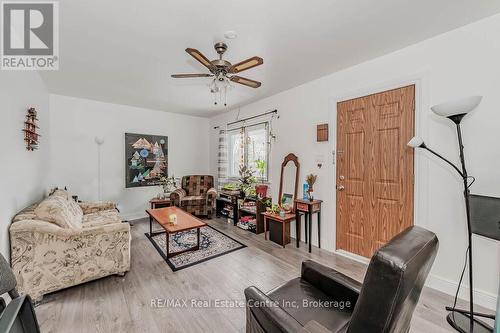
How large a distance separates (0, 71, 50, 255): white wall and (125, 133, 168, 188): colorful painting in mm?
1553

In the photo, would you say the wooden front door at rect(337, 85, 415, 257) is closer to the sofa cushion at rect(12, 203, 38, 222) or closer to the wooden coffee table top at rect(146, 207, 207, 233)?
the wooden coffee table top at rect(146, 207, 207, 233)

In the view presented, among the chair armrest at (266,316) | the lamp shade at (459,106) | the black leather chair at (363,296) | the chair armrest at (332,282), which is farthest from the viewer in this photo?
the lamp shade at (459,106)

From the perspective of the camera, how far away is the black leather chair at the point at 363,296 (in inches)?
28.5

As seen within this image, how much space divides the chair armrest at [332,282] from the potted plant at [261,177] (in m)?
2.41

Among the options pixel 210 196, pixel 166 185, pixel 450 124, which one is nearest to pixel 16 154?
pixel 166 185

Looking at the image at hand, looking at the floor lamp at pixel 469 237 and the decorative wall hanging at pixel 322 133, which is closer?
the floor lamp at pixel 469 237

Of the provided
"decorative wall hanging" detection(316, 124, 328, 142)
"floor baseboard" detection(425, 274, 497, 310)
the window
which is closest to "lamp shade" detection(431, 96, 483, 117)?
"decorative wall hanging" detection(316, 124, 328, 142)

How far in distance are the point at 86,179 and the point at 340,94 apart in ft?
16.0

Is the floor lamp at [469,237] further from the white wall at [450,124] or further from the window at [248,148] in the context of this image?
the window at [248,148]

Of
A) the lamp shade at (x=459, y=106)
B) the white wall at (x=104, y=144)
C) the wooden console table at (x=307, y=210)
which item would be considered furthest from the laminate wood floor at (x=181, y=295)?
the white wall at (x=104, y=144)

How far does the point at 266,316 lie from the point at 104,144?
4674 mm

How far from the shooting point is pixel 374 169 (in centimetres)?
257

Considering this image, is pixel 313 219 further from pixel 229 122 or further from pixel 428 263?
pixel 229 122

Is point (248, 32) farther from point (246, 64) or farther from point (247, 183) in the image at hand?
point (247, 183)
